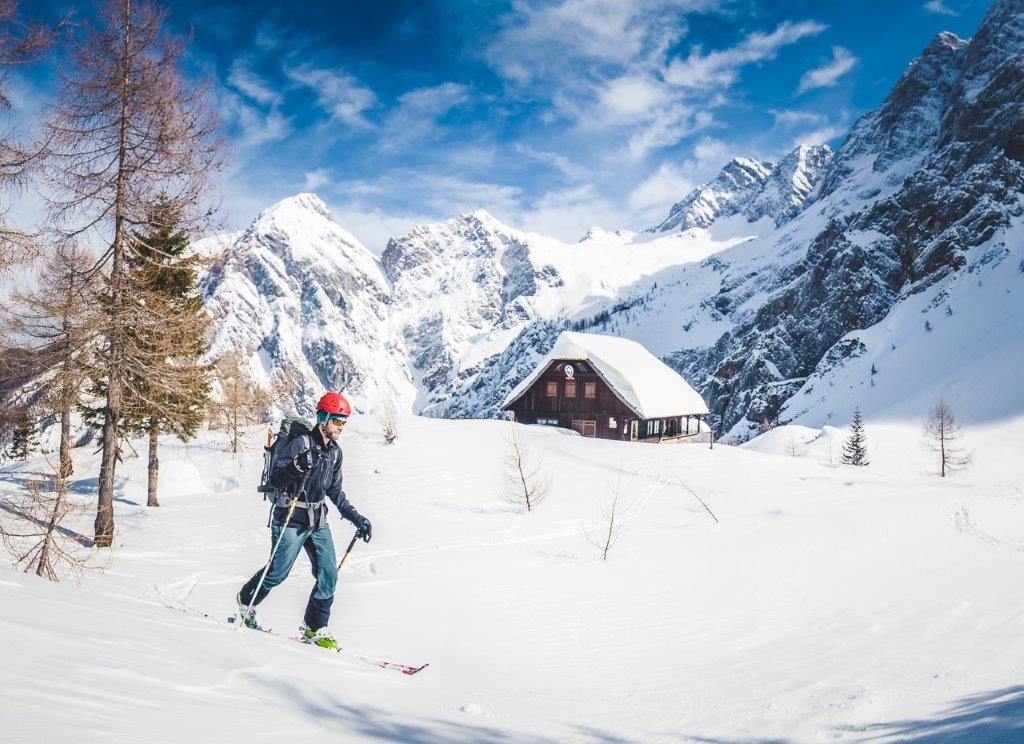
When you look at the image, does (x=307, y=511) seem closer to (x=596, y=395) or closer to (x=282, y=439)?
(x=282, y=439)

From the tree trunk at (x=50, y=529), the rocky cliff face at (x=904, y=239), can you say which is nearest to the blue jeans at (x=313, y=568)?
the tree trunk at (x=50, y=529)

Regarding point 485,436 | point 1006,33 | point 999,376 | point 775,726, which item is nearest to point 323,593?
point 775,726

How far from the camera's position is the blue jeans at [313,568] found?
6133mm

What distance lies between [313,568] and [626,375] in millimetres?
36391

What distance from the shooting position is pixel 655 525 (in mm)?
14234

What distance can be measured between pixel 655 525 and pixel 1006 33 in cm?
13854

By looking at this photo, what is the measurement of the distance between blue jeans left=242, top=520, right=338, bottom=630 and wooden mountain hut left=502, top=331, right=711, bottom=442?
34596mm

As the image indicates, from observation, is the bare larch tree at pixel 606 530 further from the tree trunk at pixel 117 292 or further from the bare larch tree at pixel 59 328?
the bare larch tree at pixel 59 328

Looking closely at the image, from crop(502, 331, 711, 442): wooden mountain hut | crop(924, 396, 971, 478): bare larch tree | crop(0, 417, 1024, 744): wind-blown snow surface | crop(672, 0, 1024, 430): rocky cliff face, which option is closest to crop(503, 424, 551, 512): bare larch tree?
crop(0, 417, 1024, 744): wind-blown snow surface

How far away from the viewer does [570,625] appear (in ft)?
26.1

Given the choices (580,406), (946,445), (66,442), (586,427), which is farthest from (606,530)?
(946,445)

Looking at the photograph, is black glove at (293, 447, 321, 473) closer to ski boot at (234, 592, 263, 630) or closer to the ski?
ski boot at (234, 592, 263, 630)

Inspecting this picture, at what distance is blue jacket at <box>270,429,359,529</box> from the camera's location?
238 inches

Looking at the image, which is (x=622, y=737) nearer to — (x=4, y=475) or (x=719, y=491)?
(x=719, y=491)
